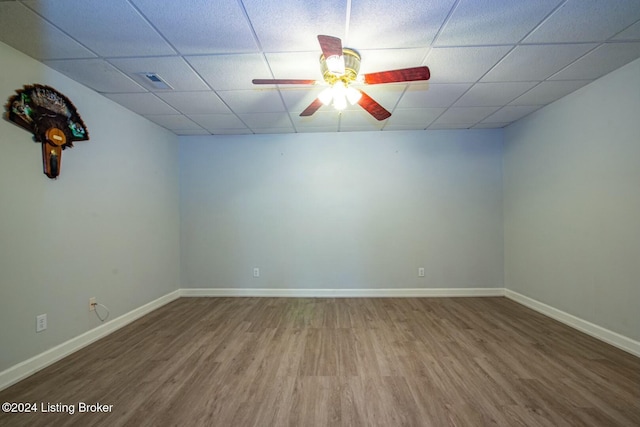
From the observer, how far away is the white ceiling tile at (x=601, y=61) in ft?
6.39

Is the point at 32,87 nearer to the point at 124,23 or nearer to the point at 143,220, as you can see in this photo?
the point at 124,23

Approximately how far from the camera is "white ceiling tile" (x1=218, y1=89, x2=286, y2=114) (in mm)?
2594

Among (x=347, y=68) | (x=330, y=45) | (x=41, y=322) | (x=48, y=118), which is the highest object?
(x=347, y=68)

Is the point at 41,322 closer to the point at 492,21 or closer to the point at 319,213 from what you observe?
the point at 319,213

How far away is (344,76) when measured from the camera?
73.0 inches

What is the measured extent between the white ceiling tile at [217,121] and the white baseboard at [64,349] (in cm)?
251

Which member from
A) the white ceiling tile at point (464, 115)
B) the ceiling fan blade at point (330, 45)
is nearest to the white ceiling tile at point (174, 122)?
the ceiling fan blade at point (330, 45)

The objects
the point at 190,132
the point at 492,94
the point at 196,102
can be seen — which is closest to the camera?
the point at 492,94

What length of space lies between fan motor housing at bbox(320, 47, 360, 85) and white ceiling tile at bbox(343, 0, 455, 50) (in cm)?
5

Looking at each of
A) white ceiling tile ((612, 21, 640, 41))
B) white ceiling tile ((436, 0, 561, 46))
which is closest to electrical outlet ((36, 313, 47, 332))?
white ceiling tile ((436, 0, 561, 46))

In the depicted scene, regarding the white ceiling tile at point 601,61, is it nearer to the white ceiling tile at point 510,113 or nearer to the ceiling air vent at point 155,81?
the white ceiling tile at point 510,113

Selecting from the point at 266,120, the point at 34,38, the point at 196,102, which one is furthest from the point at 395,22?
the point at 34,38

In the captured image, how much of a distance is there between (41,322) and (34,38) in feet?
7.15

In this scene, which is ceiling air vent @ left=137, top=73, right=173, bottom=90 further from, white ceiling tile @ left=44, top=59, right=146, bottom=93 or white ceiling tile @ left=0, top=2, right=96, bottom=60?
white ceiling tile @ left=0, top=2, right=96, bottom=60
